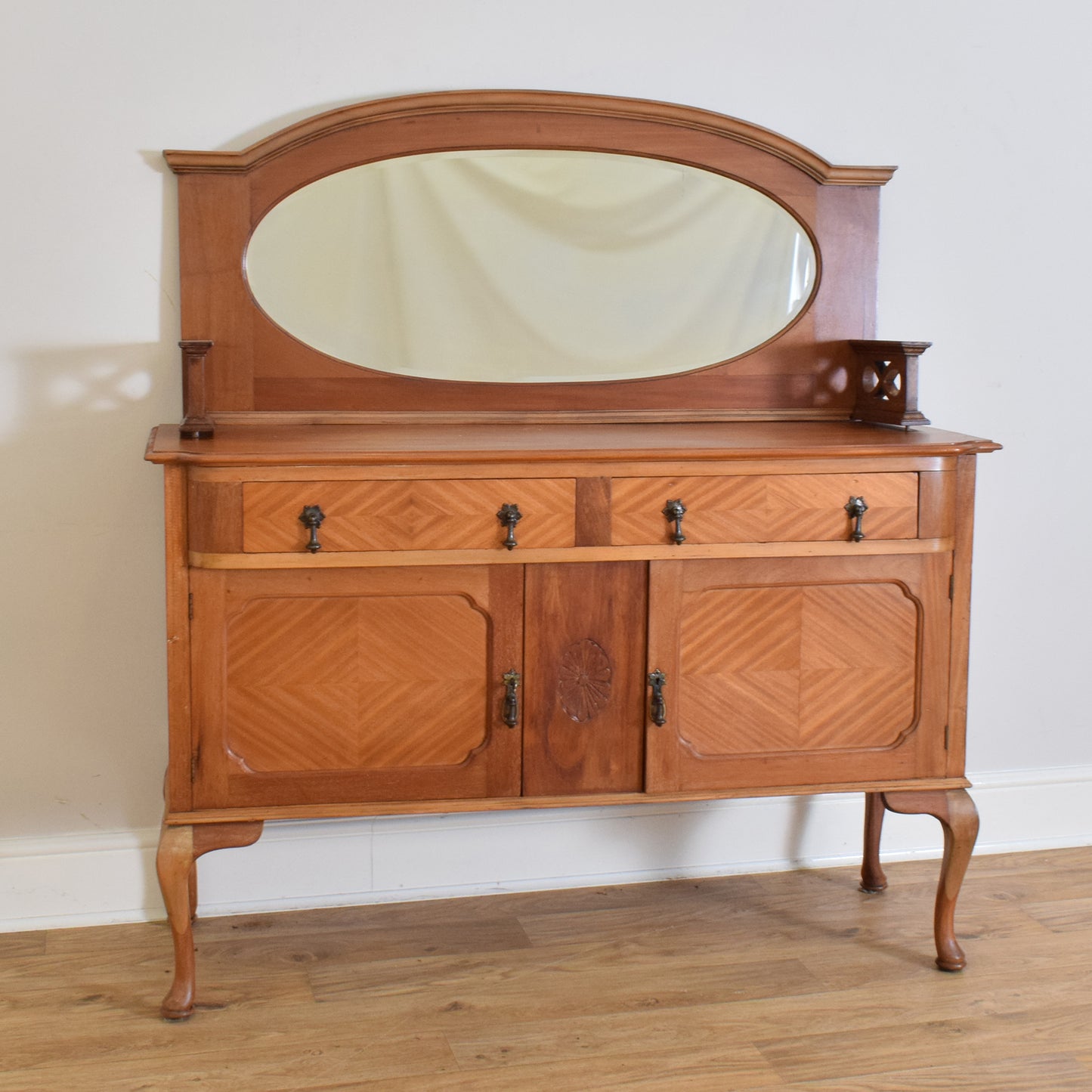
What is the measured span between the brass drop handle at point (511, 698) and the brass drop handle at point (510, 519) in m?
0.24

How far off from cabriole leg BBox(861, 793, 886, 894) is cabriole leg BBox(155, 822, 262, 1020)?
4.56ft

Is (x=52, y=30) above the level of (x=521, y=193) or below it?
above

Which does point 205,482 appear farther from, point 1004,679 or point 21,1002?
point 1004,679

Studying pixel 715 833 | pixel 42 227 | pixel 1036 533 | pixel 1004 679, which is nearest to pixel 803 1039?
pixel 715 833

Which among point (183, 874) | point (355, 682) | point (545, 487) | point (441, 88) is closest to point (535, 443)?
point (545, 487)

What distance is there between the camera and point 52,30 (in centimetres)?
245

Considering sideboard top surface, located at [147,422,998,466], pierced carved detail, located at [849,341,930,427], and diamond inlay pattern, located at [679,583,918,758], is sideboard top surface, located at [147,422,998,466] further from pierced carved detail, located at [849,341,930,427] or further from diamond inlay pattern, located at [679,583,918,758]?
diamond inlay pattern, located at [679,583,918,758]

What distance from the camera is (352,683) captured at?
2.23m

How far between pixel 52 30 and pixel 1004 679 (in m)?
2.56

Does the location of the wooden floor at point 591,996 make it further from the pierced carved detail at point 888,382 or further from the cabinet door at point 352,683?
the pierced carved detail at point 888,382

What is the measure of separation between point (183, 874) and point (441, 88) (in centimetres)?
163

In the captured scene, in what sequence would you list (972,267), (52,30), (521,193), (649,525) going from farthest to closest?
(972,267) < (521,193) < (52,30) < (649,525)

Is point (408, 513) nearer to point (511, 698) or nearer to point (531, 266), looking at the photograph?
point (511, 698)

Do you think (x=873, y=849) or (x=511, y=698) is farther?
(x=873, y=849)
